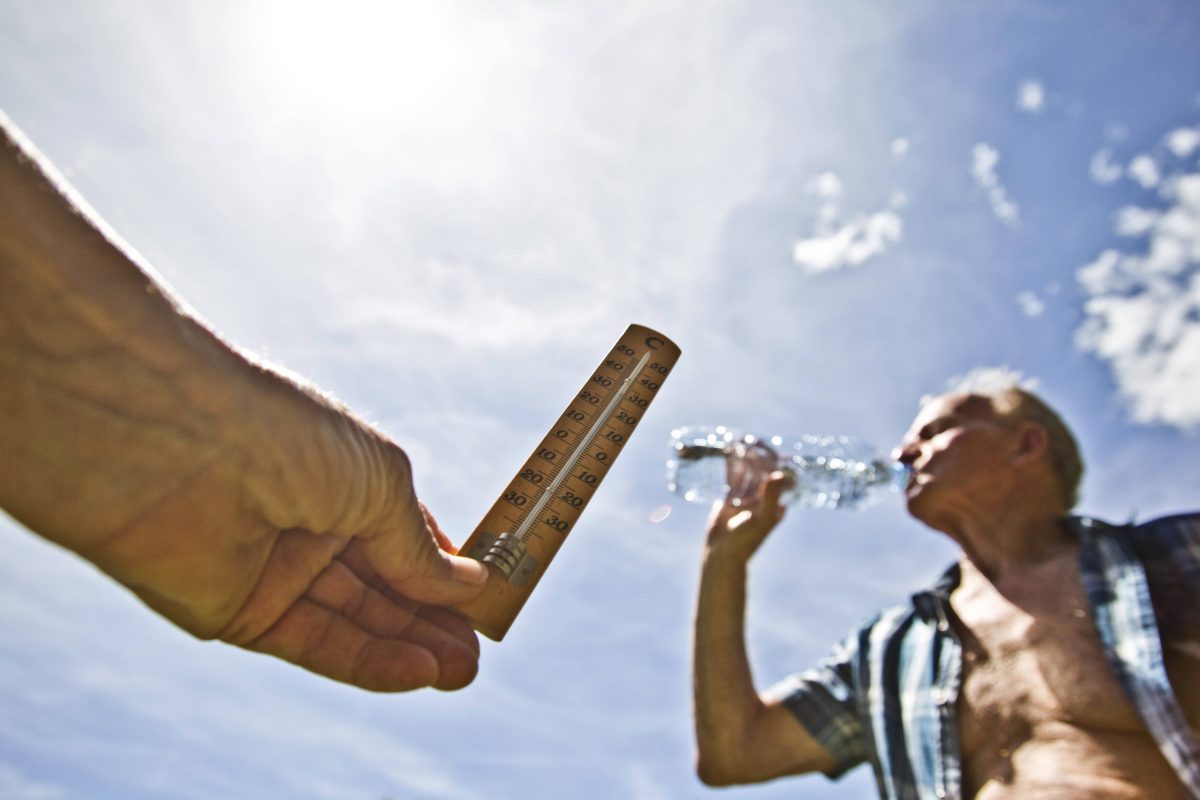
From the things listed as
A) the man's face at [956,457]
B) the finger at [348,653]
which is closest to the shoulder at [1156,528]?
the man's face at [956,457]

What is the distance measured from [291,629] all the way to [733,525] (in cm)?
322

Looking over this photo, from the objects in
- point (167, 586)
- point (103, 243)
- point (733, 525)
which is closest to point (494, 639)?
point (167, 586)

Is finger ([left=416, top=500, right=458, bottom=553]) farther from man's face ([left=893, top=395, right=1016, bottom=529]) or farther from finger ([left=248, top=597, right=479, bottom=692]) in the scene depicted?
man's face ([left=893, top=395, right=1016, bottom=529])

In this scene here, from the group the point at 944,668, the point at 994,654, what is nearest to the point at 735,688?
the point at 944,668

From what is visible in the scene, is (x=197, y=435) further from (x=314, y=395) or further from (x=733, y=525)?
(x=733, y=525)

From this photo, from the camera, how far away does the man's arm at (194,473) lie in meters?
1.69

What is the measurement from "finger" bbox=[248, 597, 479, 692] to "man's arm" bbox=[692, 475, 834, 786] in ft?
9.38

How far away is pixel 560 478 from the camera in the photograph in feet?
9.55

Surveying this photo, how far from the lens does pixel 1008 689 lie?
4.14 m

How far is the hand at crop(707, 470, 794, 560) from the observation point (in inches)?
192

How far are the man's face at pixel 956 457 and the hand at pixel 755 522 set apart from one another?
1154 mm

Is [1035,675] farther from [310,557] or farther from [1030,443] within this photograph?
[310,557]

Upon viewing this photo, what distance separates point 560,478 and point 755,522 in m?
2.37

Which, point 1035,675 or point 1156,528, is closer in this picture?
point 1035,675
